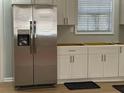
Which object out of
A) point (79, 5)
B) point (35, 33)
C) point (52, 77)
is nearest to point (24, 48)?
point (35, 33)

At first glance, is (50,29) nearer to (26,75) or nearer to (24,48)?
(24,48)

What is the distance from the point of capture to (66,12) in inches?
230

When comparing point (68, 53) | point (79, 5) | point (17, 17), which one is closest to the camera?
point (17, 17)

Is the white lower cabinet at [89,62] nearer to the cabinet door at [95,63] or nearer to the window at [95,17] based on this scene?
the cabinet door at [95,63]

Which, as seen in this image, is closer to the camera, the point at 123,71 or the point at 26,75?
the point at 26,75

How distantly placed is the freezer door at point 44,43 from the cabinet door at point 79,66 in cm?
54

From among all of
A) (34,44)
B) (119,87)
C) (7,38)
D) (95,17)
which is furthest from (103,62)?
(7,38)

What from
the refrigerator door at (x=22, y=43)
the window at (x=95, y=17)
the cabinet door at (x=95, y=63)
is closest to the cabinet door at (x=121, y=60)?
the cabinet door at (x=95, y=63)

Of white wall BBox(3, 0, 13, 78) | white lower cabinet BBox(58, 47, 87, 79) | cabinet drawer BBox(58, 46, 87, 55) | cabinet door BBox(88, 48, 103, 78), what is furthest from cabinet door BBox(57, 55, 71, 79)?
white wall BBox(3, 0, 13, 78)

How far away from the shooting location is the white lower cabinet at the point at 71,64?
5.58 meters

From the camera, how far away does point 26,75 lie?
17.0 ft

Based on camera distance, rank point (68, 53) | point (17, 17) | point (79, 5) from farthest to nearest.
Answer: point (79, 5) < point (68, 53) < point (17, 17)

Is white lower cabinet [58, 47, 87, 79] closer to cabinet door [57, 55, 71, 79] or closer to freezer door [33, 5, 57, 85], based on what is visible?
cabinet door [57, 55, 71, 79]

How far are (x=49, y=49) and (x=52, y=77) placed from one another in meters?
0.61
